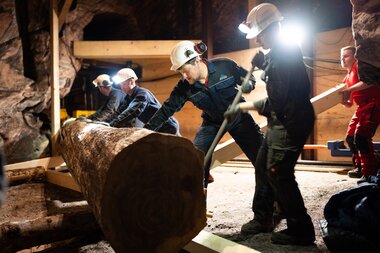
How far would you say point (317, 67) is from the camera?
634cm

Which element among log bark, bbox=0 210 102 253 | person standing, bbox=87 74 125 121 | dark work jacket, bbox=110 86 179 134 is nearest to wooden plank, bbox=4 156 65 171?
person standing, bbox=87 74 125 121

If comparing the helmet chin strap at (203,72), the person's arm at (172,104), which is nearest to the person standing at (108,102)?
the person's arm at (172,104)

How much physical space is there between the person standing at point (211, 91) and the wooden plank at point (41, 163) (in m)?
3.39

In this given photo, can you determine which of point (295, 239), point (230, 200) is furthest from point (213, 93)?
point (295, 239)

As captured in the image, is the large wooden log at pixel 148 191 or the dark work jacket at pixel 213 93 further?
the dark work jacket at pixel 213 93

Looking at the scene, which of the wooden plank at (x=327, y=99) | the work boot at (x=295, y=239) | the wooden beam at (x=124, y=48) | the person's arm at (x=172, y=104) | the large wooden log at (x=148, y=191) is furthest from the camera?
the wooden beam at (x=124, y=48)

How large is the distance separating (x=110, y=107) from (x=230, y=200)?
297cm

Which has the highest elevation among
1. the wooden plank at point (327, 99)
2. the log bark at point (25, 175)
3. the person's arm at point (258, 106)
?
the person's arm at point (258, 106)

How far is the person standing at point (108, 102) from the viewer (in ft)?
18.8

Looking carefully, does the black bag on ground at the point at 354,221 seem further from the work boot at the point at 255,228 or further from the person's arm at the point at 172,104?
the person's arm at the point at 172,104

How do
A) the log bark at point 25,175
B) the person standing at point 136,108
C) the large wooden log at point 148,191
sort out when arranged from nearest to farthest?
the large wooden log at point 148,191 < the person standing at point 136,108 < the log bark at point 25,175

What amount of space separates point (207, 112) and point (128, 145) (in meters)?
1.83

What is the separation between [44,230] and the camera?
8.70ft

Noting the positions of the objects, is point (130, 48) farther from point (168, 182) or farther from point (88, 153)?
point (168, 182)
